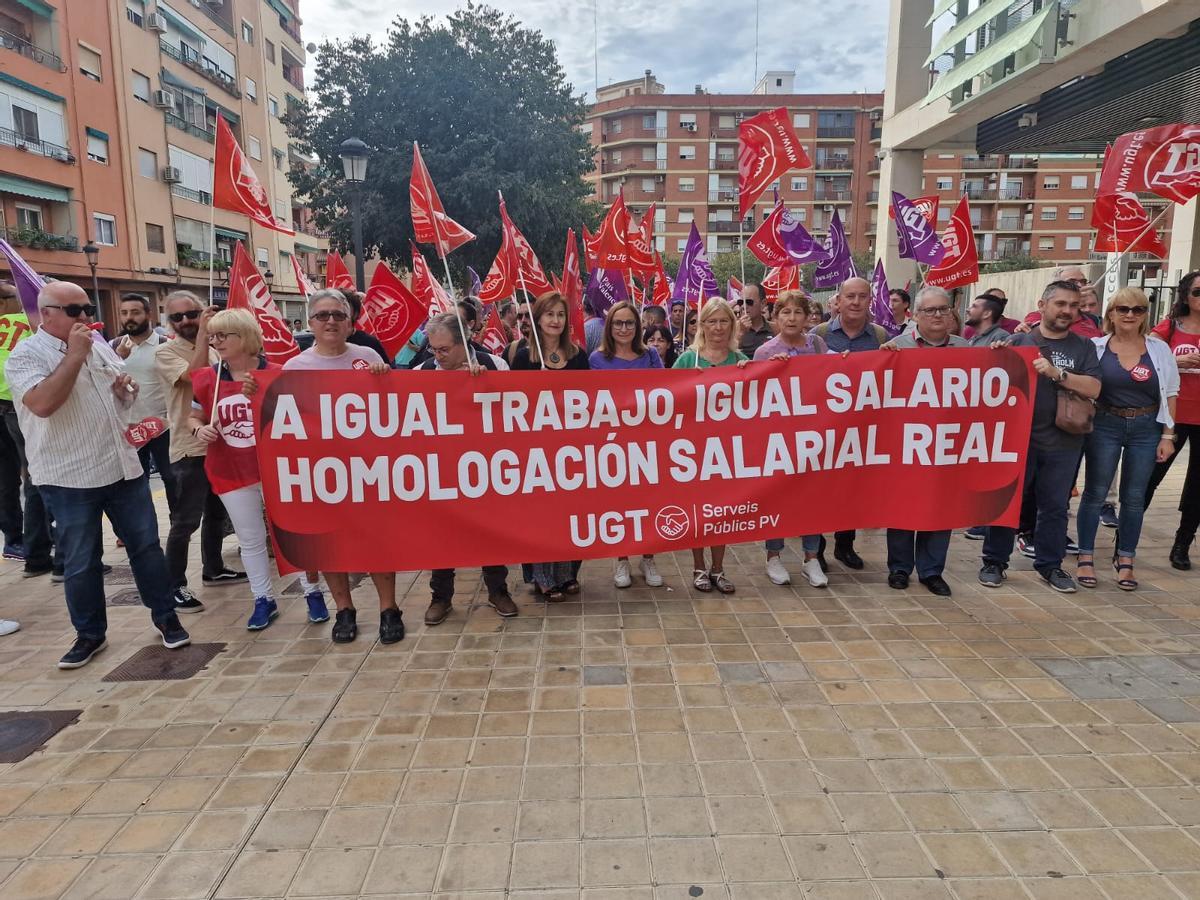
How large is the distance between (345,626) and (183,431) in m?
1.80

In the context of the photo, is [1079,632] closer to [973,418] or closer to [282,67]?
[973,418]

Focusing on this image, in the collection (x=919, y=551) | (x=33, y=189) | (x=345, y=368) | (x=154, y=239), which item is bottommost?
(x=919, y=551)

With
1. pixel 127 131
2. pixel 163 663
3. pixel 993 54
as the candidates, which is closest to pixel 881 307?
pixel 993 54

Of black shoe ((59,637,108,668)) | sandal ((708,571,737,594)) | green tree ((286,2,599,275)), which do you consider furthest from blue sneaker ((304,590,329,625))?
green tree ((286,2,599,275))

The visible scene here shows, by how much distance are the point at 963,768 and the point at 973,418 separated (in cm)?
250

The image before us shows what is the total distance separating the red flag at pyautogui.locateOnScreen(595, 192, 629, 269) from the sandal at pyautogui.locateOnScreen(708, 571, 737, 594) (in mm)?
5655

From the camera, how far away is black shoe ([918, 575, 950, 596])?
16.0 feet

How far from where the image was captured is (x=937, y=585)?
16.1ft

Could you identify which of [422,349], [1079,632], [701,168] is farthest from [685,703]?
[701,168]

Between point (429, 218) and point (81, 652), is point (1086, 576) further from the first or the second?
point (81, 652)

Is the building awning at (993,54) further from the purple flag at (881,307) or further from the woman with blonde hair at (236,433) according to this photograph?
the woman with blonde hair at (236,433)

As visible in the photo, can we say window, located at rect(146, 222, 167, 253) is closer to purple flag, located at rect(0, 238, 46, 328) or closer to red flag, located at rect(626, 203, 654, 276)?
red flag, located at rect(626, 203, 654, 276)

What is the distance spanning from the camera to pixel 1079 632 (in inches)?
167

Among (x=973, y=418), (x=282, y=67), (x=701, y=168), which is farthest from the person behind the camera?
(x=701, y=168)
